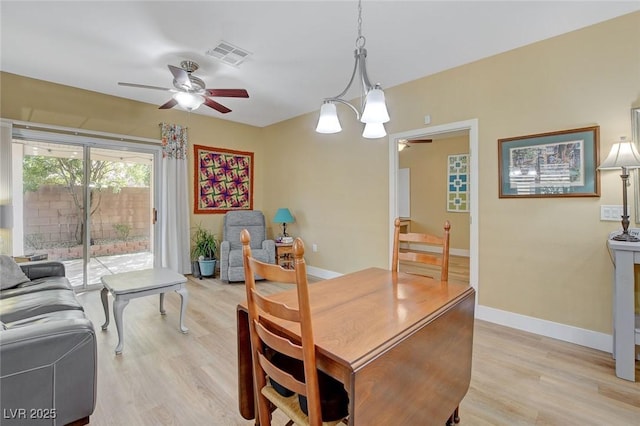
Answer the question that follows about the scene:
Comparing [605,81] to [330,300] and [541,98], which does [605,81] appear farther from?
[330,300]

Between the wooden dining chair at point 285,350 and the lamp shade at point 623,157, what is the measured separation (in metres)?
2.53

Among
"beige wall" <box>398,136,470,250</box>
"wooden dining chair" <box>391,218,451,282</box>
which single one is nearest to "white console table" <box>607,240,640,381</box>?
"wooden dining chair" <box>391,218,451,282</box>

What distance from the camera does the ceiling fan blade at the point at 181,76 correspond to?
8.61 feet

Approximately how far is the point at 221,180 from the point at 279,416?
4298 millimetres

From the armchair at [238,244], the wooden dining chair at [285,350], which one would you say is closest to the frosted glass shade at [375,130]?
the wooden dining chair at [285,350]

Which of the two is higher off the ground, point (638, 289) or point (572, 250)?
point (572, 250)

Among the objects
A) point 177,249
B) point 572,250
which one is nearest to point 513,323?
point 572,250

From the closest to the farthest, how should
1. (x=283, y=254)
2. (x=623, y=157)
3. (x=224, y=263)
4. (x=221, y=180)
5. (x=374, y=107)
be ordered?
(x=374, y=107)
(x=623, y=157)
(x=224, y=263)
(x=283, y=254)
(x=221, y=180)

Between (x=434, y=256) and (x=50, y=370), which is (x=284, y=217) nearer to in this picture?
(x=434, y=256)

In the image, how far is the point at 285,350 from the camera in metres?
1.07

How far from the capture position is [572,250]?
8.42ft

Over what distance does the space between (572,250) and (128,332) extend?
161 inches

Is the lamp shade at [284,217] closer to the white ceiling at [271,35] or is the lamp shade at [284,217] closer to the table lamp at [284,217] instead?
the table lamp at [284,217]

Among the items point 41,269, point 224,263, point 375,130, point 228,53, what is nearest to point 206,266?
point 224,263
